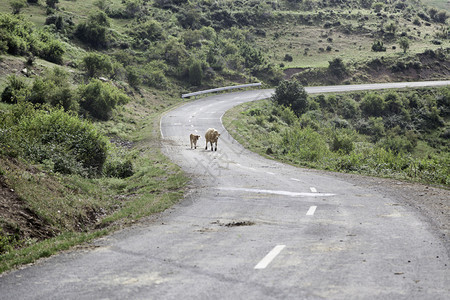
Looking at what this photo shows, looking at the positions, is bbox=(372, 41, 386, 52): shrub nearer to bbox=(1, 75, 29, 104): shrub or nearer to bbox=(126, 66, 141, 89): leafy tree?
bbox=(126, 66, 141, 89): leafy tree

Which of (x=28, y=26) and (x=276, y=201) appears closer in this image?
(x=276, y=201)

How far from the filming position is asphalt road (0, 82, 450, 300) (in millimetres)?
6188

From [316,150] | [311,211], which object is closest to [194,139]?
[316,150]

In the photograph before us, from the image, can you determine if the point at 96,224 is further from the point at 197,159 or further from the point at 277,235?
the point at 197,159

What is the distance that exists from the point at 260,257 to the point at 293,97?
48573 mm

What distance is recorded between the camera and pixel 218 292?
6.07 m

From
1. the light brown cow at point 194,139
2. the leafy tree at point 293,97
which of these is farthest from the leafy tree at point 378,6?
the light brown cow at point 194,139

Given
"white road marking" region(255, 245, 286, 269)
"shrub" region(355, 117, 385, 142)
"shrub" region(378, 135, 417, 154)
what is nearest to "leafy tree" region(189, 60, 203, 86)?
"shrub" region(355, 117, 385, 142)

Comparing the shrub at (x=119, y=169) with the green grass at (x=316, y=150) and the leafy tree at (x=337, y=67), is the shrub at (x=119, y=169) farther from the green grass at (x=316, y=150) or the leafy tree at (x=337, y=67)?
the leafy tree at (x=337, y=67)

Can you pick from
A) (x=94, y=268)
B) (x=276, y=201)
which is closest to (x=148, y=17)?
(x=276, y=201)

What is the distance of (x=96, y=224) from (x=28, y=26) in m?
46.8

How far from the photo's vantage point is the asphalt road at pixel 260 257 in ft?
20.3

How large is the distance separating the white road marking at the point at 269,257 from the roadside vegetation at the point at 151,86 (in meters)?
4.34

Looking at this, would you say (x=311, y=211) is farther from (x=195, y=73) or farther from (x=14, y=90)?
(x=195, y=73)
